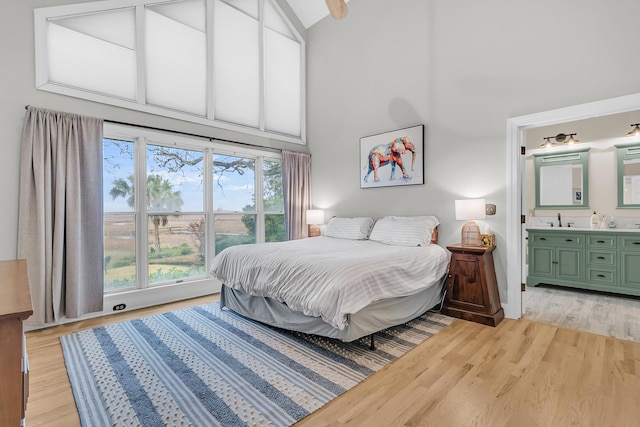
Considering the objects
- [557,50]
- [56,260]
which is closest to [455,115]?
[557,50]

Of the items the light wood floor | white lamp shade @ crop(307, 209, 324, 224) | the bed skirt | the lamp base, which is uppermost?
white lamp shade @ crop(307, 209, 324, 224)

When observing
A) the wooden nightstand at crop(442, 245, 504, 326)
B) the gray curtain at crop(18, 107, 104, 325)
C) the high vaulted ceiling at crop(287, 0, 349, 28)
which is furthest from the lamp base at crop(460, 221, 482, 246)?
the high vaulted ceiling at crop(287, 0, 349, 28)

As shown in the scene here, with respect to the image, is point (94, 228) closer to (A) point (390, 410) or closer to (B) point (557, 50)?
(A) point (390, 410)

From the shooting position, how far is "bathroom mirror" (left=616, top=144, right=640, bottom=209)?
13.5ft

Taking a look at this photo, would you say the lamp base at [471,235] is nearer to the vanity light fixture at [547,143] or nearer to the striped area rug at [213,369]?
the striped area rug at [213,369]

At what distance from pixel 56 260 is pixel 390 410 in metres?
3.30

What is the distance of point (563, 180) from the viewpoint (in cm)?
471

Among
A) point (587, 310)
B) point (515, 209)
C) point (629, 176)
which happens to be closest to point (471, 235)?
point (515, 209)

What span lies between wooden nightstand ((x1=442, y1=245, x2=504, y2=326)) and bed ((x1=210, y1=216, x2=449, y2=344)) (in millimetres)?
139

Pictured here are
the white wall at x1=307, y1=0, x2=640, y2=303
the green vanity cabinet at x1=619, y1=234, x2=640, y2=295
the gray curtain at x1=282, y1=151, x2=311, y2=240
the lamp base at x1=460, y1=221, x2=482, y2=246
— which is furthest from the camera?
the gray curtain at x1=282, y1=151, x2=311, y2=240

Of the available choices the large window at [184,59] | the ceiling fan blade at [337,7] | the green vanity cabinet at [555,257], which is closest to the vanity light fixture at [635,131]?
the green vanity cabinet at [555,257]

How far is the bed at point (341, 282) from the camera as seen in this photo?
2.33 metres

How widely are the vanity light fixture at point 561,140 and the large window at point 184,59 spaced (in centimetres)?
380

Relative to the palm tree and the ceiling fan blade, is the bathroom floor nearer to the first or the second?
the ceiling fan blade
